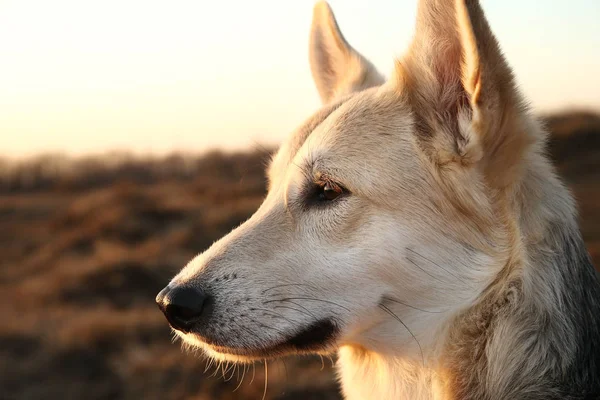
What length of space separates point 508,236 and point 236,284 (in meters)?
1.09

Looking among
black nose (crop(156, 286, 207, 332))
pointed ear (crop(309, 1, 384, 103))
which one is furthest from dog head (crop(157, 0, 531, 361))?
pointed ear (crop(309, 1, 384, 103))

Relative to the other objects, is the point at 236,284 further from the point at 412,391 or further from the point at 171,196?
the point at 171,196

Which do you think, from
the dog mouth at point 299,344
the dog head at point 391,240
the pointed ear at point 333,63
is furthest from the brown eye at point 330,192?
the pointed ear at point 333,63

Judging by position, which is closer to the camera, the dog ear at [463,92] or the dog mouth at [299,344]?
the dog ear at [463,92]

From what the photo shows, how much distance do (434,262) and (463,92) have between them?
688 mm

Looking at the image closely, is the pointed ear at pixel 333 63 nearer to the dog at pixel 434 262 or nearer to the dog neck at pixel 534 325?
the dog at pixel 434 262

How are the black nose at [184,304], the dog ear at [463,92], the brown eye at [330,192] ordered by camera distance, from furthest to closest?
the brown eye at [330,192] → the black nose at [184,304] → the dog ear at [463,92]

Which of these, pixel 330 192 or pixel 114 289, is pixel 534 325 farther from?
pixel 114 289

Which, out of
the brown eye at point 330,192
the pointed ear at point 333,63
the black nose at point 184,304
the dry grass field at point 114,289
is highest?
the pointed ear at point 333,63

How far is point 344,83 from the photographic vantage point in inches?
154

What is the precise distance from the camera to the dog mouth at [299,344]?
274cm

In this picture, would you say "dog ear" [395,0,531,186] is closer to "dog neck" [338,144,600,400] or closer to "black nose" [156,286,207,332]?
"dog neck" [338,144,600,400]

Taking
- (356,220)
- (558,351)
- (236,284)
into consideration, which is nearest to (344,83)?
(356,220)

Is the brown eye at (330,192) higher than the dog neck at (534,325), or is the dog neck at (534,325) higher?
the brown eye at (330,192)
